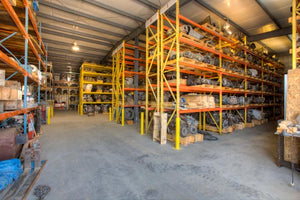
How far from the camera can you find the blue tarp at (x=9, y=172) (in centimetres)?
257

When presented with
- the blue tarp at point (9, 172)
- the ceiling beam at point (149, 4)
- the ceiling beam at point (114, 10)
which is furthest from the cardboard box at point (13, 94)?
the ceiling beam at point (149, 4)

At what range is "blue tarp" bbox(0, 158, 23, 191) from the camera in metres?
2.57

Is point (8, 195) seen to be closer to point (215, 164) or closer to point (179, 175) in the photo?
point (179, 175)

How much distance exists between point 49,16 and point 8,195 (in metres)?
9.82

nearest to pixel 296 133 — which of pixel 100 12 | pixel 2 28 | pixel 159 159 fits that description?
pixel 159 159

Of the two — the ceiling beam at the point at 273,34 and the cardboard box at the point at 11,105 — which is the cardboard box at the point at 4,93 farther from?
the ceiling beam at the point at 273,34

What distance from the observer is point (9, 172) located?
111 inches

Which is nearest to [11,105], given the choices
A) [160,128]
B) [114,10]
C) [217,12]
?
[160,128]

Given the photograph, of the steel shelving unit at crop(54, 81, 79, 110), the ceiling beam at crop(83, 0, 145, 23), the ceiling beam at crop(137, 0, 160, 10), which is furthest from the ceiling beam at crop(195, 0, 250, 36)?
the steel shelving unit at crop(54, 81, 79, 110)

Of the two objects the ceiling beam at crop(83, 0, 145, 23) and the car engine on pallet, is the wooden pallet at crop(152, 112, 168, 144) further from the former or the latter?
the ceiling beam at crop(83, 0, 145, 23)

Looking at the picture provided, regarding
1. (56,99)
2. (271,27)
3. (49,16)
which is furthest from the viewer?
(56,99)

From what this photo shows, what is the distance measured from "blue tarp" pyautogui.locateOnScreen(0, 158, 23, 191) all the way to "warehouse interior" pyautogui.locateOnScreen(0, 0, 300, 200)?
2 cm

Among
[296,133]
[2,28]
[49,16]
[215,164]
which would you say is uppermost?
[49,16]

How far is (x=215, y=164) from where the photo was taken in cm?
378
